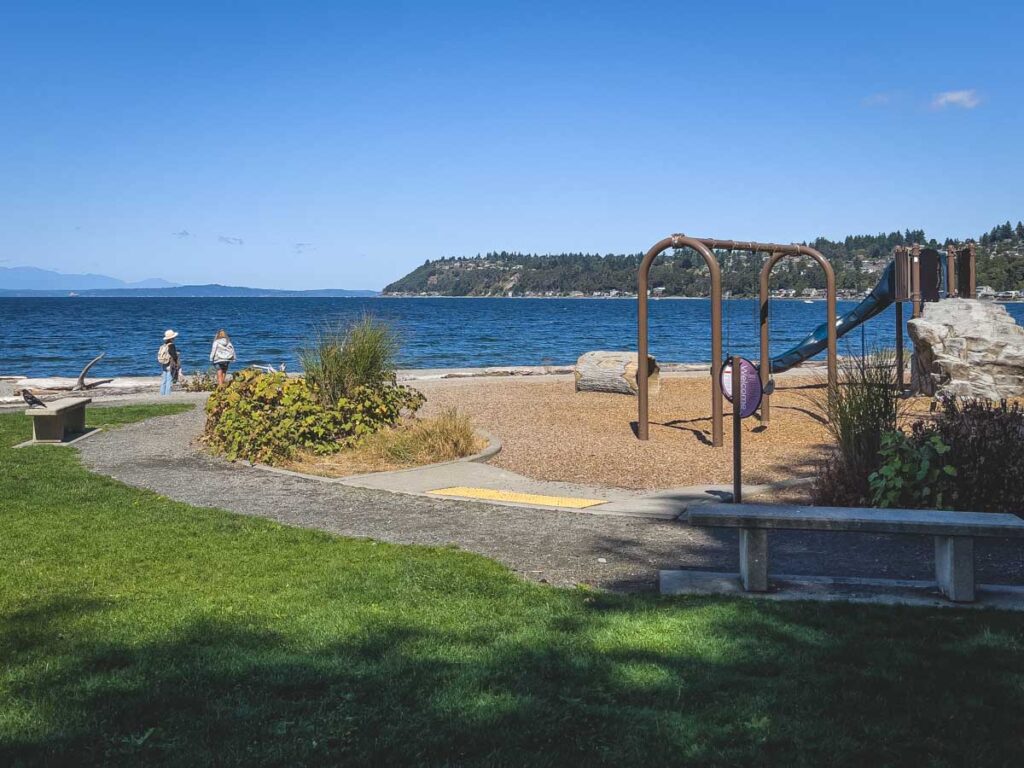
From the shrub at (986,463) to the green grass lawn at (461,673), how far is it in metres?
2.36

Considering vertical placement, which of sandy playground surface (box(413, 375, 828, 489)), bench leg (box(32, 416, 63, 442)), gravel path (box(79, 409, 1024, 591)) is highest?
bench leg (box(32, 416, 63, 442))

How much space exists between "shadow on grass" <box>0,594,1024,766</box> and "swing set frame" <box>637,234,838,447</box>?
6.05 meters

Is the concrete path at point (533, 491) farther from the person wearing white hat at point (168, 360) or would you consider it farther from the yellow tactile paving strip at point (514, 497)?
the person wearing white hat at point (168, 360)

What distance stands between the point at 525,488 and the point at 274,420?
365cm

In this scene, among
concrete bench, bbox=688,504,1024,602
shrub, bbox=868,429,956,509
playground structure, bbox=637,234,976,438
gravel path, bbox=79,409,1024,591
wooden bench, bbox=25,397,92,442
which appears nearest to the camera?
concrete bench, bbox=688,504,1024,602

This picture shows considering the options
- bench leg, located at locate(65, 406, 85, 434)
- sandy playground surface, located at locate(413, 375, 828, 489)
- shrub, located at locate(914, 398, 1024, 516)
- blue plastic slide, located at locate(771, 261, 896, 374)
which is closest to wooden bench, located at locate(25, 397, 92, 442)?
bench leg, located at locate(65, 406, 85, 434)

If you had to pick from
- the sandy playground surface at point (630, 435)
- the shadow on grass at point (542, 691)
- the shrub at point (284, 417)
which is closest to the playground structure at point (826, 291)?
the sandy playground surface at point (630, 435)

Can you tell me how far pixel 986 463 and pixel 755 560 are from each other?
112 inches

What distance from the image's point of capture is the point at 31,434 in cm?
1350

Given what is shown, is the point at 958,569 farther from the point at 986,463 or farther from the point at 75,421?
the point at 75,421

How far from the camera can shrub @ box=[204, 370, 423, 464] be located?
11281mm

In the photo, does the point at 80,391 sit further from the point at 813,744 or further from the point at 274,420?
the point at 813,744

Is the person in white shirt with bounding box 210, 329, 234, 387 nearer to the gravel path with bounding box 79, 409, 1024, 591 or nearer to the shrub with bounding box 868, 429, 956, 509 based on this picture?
the gravel path with bounding box 79, 409, 1024, 591

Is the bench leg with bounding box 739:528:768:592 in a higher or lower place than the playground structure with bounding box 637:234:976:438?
lower
